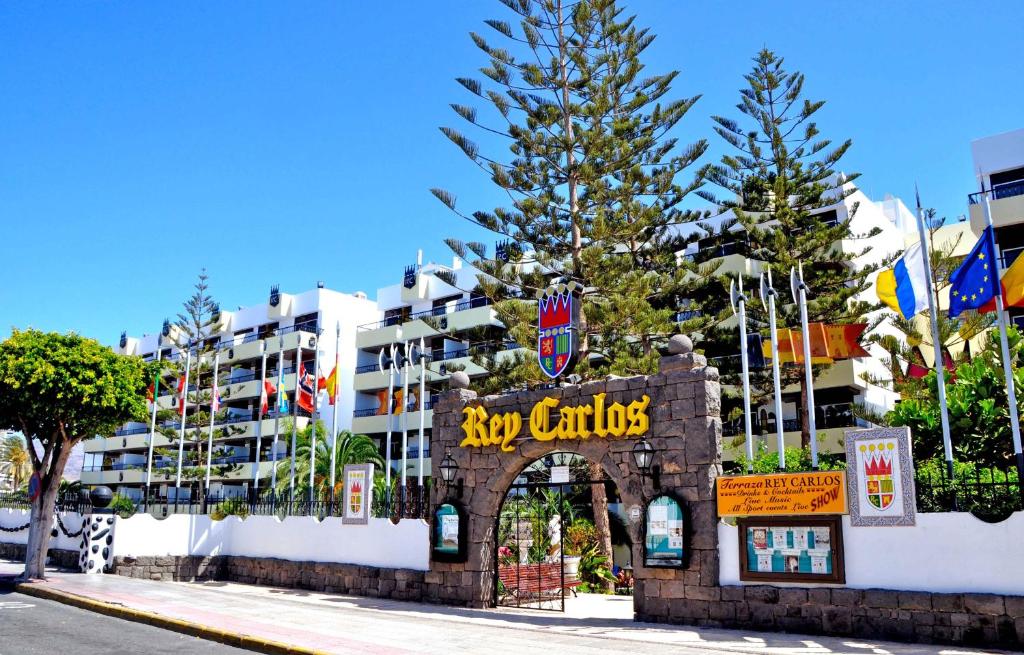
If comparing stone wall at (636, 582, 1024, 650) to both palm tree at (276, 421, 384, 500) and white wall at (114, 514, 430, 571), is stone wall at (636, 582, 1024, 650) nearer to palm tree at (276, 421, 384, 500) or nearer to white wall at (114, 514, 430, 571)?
white wall at (114, 514, 430, 571)

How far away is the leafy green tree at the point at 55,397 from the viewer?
1461cm

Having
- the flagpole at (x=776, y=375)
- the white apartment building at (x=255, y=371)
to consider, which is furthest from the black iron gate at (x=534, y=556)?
the white apartment building at (x=255, y=371)

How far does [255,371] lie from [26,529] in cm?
2235

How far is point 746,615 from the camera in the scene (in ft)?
33.6

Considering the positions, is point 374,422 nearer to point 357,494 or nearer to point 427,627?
point 357,494

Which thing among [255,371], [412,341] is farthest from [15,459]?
[412,341]

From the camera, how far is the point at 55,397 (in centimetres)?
1480

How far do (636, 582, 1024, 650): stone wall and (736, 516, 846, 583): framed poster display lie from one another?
17 cm

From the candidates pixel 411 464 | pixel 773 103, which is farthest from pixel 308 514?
pixel 411 464

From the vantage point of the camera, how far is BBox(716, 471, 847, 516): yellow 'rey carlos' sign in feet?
31.8

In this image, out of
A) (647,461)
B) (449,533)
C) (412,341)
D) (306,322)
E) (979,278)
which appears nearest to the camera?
(979,278)

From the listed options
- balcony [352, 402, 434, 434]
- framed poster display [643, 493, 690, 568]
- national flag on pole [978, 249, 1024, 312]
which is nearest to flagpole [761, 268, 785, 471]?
framed poster display [643, 493, 690, 568]

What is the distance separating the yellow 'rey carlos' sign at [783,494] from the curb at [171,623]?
17.7 ft

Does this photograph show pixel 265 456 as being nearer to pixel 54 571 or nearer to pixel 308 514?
pixel 54 571
